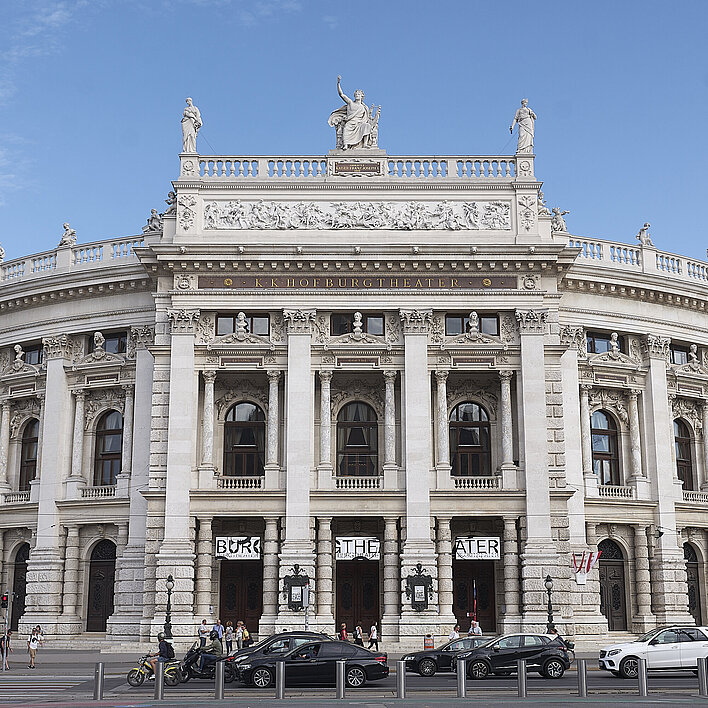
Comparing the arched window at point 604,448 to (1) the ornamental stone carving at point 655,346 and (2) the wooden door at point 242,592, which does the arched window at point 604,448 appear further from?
(2) the wooden door at point 242,592

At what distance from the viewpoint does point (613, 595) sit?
173ft

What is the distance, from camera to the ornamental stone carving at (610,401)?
5506 cm

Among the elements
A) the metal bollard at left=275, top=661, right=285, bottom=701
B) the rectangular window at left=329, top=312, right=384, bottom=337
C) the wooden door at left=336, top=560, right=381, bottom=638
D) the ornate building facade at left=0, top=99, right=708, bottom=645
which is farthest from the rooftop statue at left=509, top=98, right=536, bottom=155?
the metal bollard at left=275, top=661, right=285, bottom=701

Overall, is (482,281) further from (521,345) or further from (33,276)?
(33,276)

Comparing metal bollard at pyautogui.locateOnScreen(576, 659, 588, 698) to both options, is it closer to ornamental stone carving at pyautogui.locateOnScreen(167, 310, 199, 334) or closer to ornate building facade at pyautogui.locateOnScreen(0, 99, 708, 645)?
ornate building facade at pyautogui.locateOnScreen(0, 99, 708, 645)

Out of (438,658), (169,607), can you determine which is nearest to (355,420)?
(169,607)

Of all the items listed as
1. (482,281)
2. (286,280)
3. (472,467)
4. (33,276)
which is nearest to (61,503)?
(33,276)

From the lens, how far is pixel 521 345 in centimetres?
5044

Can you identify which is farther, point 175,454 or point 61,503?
point 61,503

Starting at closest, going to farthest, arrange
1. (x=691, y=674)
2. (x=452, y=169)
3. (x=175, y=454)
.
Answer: (x=691, y=674)
(x=175, y=454)
(x=452, y=169)

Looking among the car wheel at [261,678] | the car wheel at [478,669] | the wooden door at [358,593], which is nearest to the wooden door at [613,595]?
the wooden door at [358,593]

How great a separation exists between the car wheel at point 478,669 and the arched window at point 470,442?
1885 cm

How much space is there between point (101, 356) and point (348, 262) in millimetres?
14855

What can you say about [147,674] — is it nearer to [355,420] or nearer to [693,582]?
[355,420]
